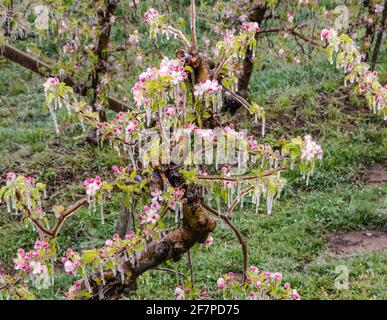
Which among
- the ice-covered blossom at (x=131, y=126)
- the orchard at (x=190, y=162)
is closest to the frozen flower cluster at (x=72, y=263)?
the orchard at (x=190, y=162)

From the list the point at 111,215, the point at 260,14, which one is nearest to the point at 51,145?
the point at 111,215

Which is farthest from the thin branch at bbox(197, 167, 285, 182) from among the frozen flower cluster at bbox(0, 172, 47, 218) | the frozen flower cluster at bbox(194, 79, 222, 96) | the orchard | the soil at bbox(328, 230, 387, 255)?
the soil at bbox(328, 230, 387, 255)

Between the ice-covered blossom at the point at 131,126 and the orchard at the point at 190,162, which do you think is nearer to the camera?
the orchard at the point at 190,162

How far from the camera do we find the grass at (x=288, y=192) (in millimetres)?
5371

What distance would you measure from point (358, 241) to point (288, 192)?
3.55 ft

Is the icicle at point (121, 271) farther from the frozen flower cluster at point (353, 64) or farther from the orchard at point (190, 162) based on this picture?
the frozen flower cluster at point (353, 64)

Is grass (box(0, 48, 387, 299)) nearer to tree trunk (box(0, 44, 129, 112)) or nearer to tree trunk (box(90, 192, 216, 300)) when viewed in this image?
tree trunk (box(0, 44, 129, 112))

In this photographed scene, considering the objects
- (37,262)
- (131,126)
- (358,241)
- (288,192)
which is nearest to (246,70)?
(288,192)

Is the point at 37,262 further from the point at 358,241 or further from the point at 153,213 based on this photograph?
the point at 358,241

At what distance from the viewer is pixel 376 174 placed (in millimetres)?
7035

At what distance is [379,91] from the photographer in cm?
302

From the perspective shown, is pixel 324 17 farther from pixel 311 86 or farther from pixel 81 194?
pixel 81 194

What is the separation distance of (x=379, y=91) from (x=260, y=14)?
15.1 feet

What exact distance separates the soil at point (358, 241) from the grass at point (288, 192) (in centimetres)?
8
